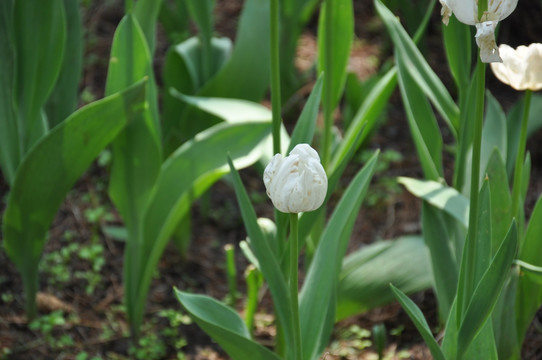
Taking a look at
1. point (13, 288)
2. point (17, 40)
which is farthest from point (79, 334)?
point (17, 40)

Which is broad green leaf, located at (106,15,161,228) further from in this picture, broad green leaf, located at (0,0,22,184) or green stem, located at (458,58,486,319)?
green stem, located at (458,58,486,319)

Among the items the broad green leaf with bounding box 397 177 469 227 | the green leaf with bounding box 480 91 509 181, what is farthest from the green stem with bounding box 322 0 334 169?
the green leaf with bounding box 480 91 509 181

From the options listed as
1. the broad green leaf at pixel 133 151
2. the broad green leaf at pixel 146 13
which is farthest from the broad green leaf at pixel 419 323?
the broad green leaf at pixel 146 13

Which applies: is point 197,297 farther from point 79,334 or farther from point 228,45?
point 228,45

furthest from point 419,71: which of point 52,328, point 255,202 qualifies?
point 52,328

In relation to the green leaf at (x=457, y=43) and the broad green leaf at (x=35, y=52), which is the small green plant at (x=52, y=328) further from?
the green leaf at (x=457, y=43)
